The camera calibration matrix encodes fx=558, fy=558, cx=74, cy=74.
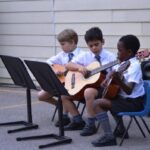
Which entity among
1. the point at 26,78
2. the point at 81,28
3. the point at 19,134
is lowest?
the point at 19,134

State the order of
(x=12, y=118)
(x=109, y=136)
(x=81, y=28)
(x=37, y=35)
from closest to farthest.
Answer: (x=109, y=136) < (x=12, y=118) < (x=81, y=28) < (x=37, y=35)

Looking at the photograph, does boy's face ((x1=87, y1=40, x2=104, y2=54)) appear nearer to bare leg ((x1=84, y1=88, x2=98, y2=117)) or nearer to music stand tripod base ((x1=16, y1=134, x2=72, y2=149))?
bare leg ((x1=84, y1=88, x2=98, y2=117))

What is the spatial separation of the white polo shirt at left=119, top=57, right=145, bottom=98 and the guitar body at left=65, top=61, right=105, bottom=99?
35 cm

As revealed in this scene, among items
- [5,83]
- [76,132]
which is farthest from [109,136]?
[5,83]

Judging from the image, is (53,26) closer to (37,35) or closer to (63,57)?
(37,35)

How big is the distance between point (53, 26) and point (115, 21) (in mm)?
1630

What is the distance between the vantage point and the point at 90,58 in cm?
714

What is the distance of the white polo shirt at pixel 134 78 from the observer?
20.7 ft

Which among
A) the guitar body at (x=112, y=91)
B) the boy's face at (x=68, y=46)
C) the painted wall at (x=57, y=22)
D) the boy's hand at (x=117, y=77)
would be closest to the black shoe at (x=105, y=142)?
the guitar body at (x=112, y=91)

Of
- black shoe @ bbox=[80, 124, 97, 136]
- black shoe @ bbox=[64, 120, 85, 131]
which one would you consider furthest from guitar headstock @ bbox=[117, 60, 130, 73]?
black shoe @ bbox=[64, 120, 85, 131]

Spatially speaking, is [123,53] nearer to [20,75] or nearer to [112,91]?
[112,91]

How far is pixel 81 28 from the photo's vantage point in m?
11.1

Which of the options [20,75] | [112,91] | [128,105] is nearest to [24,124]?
[20,75]

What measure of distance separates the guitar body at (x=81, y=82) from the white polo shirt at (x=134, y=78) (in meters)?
0.35
